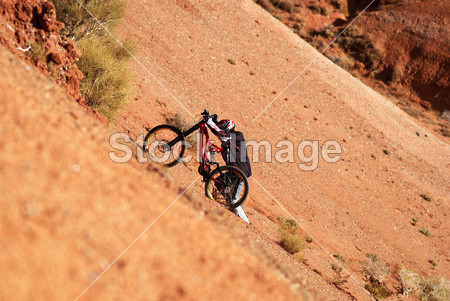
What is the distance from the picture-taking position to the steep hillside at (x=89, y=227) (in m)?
2.26

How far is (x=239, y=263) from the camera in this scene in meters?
3.36

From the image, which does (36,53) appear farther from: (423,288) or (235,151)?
(423,288)

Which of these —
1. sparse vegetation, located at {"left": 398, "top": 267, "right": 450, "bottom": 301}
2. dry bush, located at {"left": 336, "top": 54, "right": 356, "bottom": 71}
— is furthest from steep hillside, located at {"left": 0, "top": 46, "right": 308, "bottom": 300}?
dry bush, located at {"left": 336, "top": 54, "right": 356, "bottom": 71}

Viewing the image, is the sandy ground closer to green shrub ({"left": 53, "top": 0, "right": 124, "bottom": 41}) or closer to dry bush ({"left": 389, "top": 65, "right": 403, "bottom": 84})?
green shrub ({"left": 53, "top": 0, "right": 124, "bottom": 41})

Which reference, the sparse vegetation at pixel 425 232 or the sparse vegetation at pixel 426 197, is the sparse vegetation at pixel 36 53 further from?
the sparse vegetation at pixel 426 197

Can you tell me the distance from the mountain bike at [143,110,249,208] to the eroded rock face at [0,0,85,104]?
173 cm

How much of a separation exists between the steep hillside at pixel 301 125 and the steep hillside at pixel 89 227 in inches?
155

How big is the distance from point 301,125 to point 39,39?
13.5 meters

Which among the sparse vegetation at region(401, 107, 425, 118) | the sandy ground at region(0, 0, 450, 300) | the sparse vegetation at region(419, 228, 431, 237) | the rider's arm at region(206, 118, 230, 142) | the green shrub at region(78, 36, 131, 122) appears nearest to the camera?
the sandy ground at region(0, 0, 450, 300)

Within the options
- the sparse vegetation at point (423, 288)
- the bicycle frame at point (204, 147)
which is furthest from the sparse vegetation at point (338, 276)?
the bicycle frame at point (204, 147)

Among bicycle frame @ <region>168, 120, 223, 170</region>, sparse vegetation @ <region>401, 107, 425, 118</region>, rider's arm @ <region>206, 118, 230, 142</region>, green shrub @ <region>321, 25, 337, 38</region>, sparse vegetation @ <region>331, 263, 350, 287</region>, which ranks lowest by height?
sparse vegetation @ <region>401, 107, 425, 118</region>

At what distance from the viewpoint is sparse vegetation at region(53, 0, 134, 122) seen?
852cm

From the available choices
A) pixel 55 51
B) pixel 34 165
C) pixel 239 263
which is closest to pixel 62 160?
pixel 34 165

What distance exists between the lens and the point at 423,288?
1067cm
